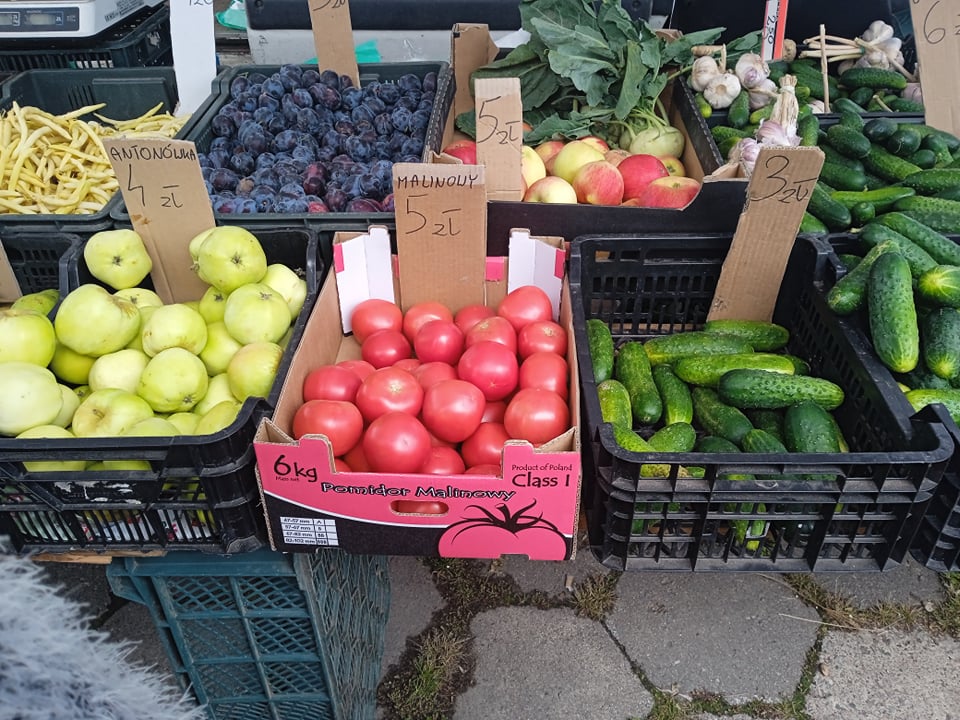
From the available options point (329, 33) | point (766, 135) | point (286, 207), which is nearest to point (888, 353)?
point (766, 135)

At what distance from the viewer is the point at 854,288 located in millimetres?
1720

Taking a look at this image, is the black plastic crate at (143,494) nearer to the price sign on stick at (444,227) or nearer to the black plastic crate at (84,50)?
the price sign on stick at (444,227)

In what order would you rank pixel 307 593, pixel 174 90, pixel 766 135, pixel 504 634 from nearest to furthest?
pixel 307 593
pixel 504 634
pixel 766 135
pixel 174 90

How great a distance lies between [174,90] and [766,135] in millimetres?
2745

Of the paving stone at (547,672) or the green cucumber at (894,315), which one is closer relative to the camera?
the green cucumber at (894,315)

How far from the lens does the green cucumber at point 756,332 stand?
79.0 inches

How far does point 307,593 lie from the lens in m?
1.55

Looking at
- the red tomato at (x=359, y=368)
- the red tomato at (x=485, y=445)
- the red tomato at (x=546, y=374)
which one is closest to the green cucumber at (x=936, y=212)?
the red tomato at (x=546, y=374)

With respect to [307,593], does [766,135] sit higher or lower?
higher

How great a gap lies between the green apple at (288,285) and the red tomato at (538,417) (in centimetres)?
72

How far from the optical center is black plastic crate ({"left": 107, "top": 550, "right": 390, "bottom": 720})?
→ 1.52m

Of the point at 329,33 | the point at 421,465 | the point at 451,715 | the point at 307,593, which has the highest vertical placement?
the point at 329,33

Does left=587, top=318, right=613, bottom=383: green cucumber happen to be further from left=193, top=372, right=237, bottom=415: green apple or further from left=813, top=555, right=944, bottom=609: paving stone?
left=813, top=555, right=944, bottom=609: paving stone

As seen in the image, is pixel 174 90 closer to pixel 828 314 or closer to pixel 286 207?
pixel 286 207
